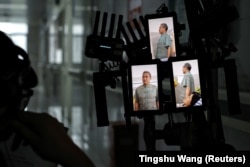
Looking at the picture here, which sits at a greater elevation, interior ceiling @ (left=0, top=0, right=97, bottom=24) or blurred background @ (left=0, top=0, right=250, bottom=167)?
interior ceiling @ (left=0, top=0, right=97, bottom=24)

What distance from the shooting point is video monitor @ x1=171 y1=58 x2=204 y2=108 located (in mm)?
1197

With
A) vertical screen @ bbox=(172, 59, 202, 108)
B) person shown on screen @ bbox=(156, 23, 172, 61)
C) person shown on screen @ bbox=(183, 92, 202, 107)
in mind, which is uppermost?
person shown on screen @ bbox=(156, 23, 172, 61)

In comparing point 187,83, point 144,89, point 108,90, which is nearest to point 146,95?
point 144,89

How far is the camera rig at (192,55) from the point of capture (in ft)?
3.95

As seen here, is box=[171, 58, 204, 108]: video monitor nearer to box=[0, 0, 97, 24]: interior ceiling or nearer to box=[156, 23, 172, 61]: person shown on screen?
box=[156, 23, 172, 61]: person shown on screen

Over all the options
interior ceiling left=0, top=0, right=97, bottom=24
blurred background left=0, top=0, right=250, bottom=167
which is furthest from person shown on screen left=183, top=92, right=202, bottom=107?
interior ceiling left=0, top=0, right=97, bottom=24

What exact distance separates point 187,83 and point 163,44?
0.53 feet

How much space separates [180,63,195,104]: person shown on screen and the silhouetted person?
0.46 m

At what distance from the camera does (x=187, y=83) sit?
3.98ft

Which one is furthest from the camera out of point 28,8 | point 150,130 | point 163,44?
point 28,8

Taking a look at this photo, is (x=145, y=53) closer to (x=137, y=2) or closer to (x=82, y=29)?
(x=137, y=2)

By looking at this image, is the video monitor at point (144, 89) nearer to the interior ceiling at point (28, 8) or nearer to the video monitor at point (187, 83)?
the video monitor at point (187, 83)

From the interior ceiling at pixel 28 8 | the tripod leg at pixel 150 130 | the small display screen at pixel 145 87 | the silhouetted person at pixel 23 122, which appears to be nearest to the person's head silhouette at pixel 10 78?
the silhouetted person at pixel 23 122

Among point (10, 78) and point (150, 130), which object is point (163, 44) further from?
point (10, 78)
